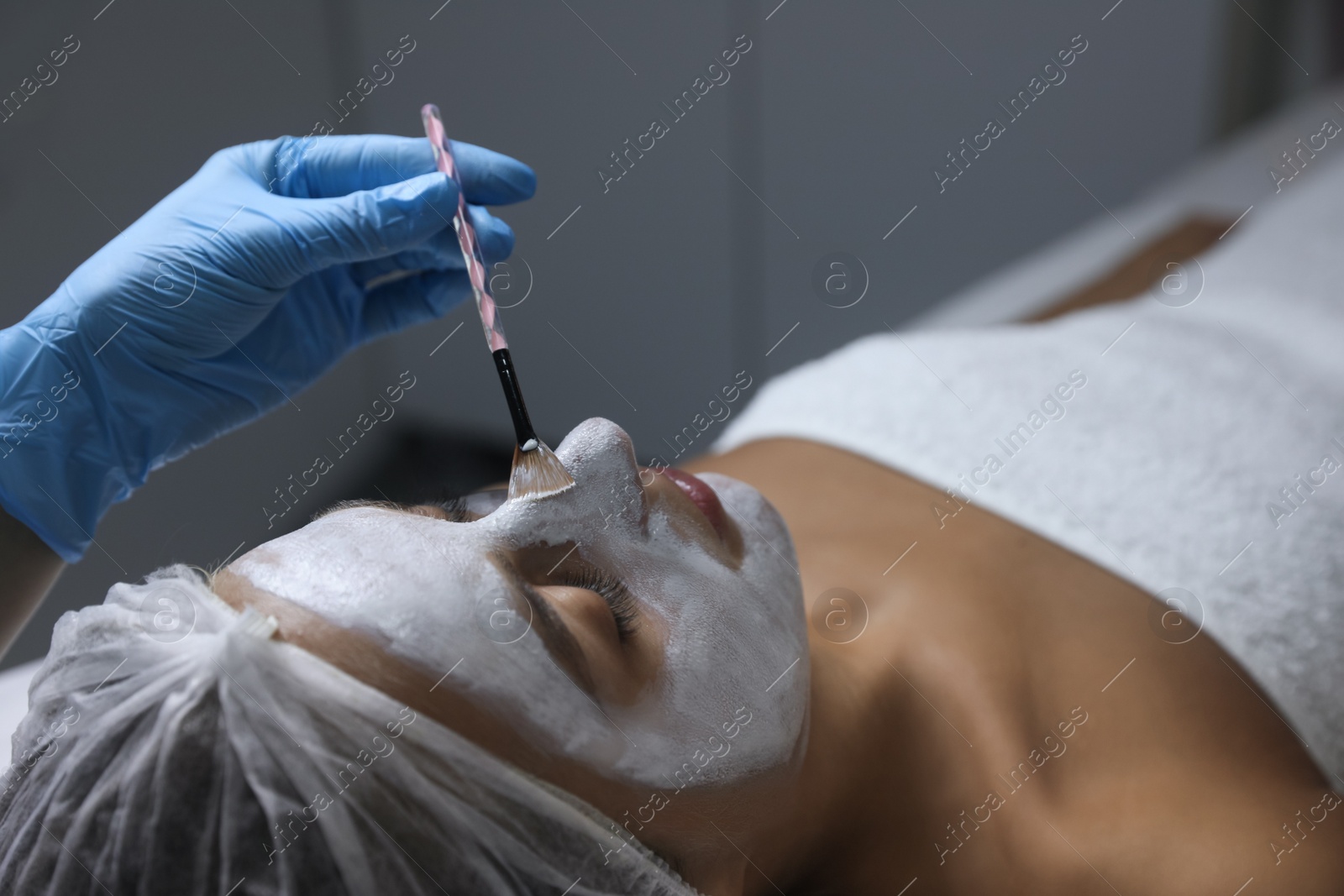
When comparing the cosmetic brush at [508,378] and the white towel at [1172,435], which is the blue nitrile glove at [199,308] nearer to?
the cosmetic brush at [508,378]

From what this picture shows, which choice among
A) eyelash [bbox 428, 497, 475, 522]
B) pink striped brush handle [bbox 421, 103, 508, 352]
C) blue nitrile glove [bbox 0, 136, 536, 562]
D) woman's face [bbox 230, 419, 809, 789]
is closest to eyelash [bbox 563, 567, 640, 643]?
woman's face [bbox 230, 419, 809, 789]

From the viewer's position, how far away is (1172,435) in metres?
1.24

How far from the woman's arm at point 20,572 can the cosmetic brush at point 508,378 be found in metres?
0.52

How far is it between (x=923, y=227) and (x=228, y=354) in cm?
168

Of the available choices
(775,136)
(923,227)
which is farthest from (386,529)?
(923,227)

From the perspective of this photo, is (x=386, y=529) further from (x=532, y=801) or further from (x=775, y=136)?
(x=775, y=136)

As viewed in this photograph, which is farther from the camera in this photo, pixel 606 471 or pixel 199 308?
pixel 199 308

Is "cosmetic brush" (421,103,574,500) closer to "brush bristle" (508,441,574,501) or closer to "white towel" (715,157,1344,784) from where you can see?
"brush bristle" (508,441,574,501)

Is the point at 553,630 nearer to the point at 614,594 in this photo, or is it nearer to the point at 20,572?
the point at 614,594

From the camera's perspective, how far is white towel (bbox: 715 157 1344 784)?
109cm

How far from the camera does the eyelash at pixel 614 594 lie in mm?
787

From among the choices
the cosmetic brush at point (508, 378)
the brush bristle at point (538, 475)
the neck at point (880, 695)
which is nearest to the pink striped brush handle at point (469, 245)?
the cosmetic brush at point (508, 378)

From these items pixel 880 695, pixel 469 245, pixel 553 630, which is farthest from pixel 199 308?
pixel 880 695

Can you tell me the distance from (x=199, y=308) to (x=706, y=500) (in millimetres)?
546
